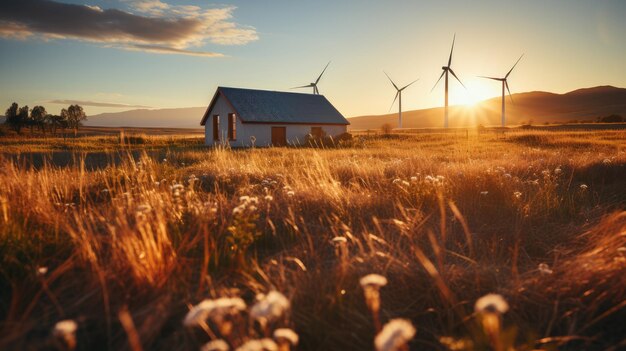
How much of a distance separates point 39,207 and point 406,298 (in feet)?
14.0

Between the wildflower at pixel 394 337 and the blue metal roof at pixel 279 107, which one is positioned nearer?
the wildflower at pixel 394 337

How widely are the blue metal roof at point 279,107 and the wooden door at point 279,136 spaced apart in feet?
2.42

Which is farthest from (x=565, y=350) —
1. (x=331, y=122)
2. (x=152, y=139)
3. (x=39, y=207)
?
(x=152, y=139)

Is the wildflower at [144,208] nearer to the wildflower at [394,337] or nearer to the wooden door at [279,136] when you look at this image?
the wildflower at [394,337]

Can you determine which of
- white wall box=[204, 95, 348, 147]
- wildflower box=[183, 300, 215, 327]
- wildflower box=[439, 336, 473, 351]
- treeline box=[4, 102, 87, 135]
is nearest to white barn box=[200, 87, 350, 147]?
white wall box=[204, 95, 348, 147]

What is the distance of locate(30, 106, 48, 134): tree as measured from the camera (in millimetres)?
61459

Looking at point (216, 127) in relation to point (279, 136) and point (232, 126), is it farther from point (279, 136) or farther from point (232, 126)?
point (279, 136)

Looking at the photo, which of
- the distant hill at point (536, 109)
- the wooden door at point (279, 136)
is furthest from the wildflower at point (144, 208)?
the distant hill at point (536, 109)

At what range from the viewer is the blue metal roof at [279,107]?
30641 millimetres

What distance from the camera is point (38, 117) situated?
204ft

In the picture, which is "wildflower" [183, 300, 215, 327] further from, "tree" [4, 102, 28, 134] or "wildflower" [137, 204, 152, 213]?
"tree" [4, 102, 28, 134]

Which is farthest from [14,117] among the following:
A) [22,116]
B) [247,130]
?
[247,130]

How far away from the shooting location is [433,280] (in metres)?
3.18

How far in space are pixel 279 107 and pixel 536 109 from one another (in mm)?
155126
